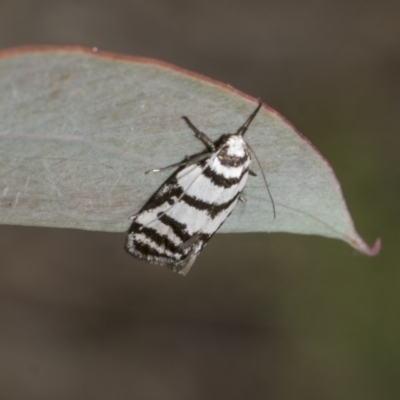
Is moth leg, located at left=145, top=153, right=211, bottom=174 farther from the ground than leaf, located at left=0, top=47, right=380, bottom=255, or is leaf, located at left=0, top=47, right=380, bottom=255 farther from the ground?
moth leg, located at left=145, top=153, right=211, bottom=174

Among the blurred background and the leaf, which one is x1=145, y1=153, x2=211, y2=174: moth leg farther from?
the blurred background

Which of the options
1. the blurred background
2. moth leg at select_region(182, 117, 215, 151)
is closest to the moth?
moth leg at select_region(182, 117, 215, 151)

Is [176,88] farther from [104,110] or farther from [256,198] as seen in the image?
[256,198]

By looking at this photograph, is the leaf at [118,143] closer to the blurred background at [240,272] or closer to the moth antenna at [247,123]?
the moth antenna at [247,123]

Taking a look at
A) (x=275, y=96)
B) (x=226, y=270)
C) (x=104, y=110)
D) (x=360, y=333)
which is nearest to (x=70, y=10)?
(x=275, y=96)

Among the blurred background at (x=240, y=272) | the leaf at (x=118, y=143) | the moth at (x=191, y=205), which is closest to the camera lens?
the leaf at (x=118, y=143)

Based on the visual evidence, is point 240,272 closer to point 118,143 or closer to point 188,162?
point 188,162

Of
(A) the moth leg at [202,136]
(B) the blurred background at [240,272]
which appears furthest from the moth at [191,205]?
(B) the blurred background at [240,272]

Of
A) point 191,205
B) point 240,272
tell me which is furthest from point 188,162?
point 240,272
